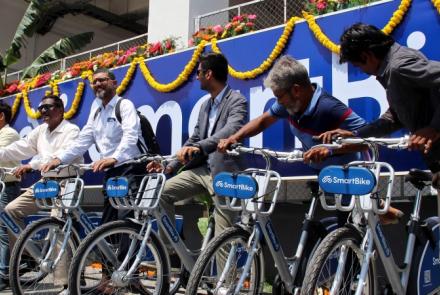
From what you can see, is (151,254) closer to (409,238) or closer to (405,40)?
(409,238)

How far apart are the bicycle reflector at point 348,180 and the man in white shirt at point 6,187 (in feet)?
10.6

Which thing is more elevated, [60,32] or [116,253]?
[60,32]

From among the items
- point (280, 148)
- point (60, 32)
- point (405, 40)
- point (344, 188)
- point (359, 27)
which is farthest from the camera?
point (60, 32)

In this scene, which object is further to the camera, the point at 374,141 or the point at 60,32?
the point at 60,32

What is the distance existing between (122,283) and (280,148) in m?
2.32

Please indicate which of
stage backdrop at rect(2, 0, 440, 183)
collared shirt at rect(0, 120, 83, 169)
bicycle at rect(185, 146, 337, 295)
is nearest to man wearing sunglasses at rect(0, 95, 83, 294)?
collared shirt at rect(0, 120, 83, 169)

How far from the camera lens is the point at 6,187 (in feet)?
17.4

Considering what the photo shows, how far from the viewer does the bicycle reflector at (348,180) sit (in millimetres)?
2650

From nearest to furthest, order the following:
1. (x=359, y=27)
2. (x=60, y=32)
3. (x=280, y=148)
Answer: (x=359, y=27) < (x=280, y=148) < (x=60, y=32)

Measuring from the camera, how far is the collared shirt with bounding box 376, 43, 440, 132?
2.68 m

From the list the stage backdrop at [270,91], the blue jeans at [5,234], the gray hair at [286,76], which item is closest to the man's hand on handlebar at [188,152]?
the gray hair at [286,76]

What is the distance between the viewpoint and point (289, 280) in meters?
3.07

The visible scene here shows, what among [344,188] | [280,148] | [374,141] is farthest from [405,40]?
[344,188]

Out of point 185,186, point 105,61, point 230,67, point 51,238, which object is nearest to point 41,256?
point 51,238
